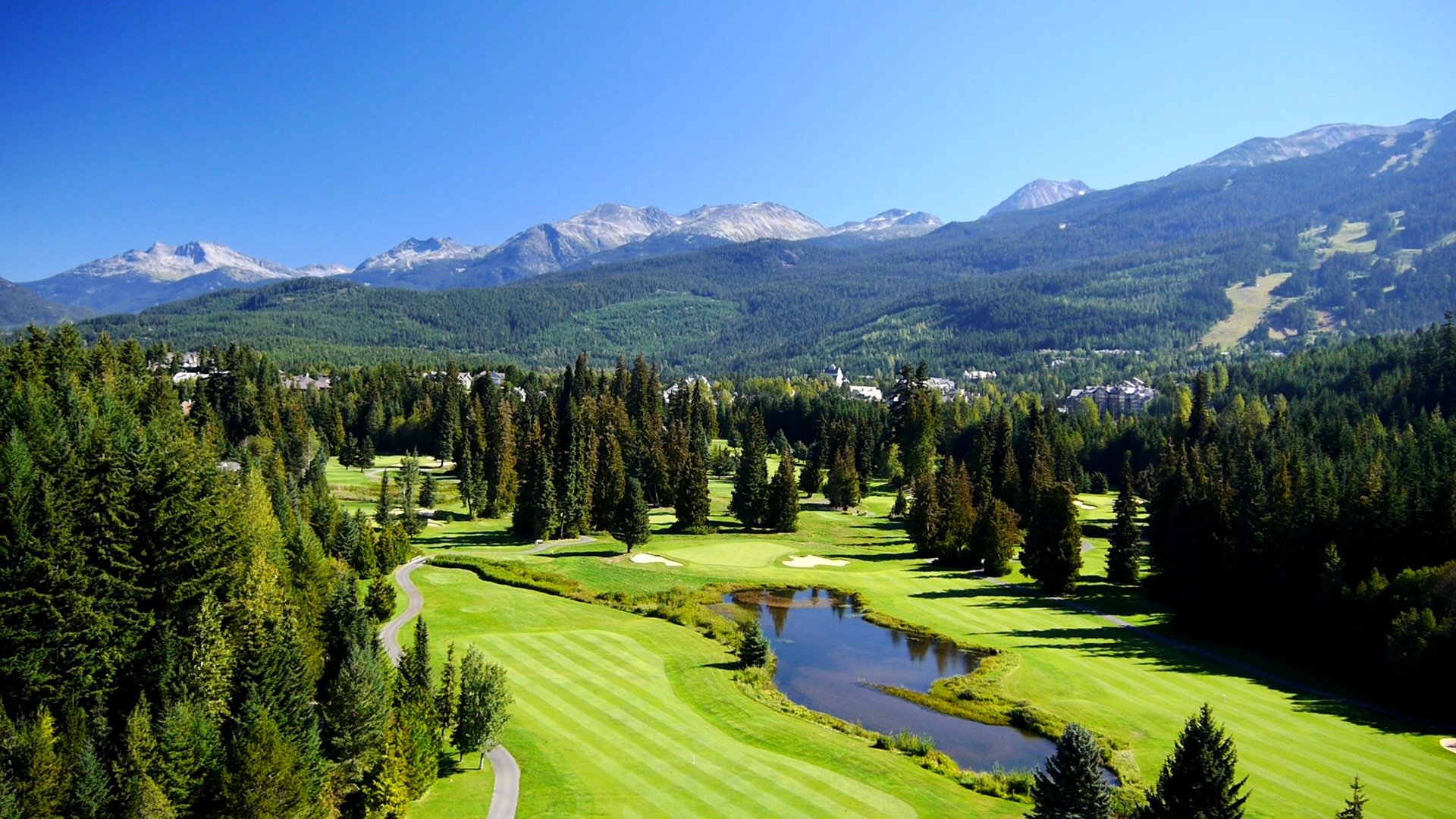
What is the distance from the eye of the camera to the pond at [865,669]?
130 feet

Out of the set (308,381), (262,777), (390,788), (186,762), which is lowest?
(390,788)

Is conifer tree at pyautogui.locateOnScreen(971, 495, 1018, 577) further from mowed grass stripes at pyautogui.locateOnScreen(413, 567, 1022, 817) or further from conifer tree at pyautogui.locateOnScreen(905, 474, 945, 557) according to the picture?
mowed grass stripes at pyautogui.locateOnScreen(413, 567, 1022, 817)

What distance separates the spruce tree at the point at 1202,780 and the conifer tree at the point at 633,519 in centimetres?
6285

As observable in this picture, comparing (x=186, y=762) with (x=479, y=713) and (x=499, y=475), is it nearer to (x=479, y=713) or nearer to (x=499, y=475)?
(x=479, y=713)

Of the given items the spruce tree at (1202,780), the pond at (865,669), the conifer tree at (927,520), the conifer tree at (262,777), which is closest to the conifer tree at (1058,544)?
the conifer tree at (927,520)

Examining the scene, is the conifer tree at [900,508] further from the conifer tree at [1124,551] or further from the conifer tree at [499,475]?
the conifer tree at [499,475]

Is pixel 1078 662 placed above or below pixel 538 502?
below

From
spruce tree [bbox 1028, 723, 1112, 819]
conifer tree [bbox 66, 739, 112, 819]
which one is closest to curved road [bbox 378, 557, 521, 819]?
conifer tree [bbox 66, 739, 112, 819]

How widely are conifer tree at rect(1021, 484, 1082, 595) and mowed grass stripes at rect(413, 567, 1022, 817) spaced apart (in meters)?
31.1

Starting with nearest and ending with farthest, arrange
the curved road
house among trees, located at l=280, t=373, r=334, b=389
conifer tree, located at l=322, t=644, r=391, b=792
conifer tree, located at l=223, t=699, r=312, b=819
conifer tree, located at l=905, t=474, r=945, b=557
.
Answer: conifer tree, located at l=223, t=699, r=312, b=819 → the curved road → conifer tree, located at l=322, t=644, r=391, b=792 → conifer tree, located at l=905, t=474, r=945, b=557 → house among trees, located at l=280, t=373, r=334, b=389

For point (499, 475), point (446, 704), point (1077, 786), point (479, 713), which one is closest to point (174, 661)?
point (446, 704)

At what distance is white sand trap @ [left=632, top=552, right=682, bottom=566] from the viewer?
80.1m

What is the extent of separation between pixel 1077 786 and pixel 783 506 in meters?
72.3

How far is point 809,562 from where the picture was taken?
82.1 m
